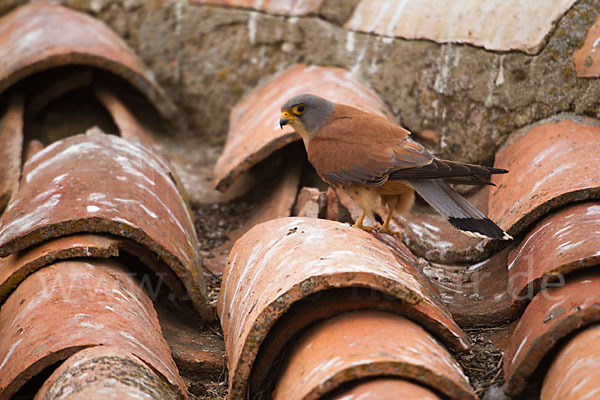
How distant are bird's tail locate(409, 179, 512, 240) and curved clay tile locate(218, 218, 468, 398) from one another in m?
0.32

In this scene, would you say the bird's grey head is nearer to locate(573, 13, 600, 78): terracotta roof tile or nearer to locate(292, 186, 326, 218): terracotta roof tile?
locate(292, 186, 326, 218): terracotta roof tile

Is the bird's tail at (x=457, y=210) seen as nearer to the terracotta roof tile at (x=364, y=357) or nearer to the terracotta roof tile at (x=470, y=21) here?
the terracotta roof tile at (x=364, y=357)

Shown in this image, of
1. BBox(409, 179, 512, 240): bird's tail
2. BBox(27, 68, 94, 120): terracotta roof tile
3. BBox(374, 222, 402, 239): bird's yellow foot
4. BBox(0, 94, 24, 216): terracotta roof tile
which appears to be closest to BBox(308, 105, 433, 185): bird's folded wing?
BBox(409, 179, 512, 240): bird's tail

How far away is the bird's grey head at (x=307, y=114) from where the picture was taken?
9.80 feet

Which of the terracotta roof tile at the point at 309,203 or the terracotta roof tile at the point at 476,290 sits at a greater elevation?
the terracotta roof tile at the point at 309,203

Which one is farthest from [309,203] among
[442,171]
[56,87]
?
[56,87]

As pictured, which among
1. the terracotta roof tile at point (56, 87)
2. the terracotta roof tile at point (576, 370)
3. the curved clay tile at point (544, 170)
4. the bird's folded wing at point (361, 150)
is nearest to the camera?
the terracotta roof tile at point (576, 370)

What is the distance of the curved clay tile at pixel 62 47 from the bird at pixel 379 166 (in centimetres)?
130

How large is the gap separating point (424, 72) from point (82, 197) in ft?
6.15

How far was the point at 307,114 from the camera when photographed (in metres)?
3.02

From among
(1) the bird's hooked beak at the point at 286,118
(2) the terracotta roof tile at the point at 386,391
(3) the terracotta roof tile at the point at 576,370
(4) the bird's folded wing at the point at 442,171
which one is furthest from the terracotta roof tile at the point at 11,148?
(3) the terracotta roof tile at the point at 576,370

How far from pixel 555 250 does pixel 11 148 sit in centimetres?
266

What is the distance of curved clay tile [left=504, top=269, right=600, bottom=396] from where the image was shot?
72.3 inches

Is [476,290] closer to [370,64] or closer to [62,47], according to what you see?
[370,64]
